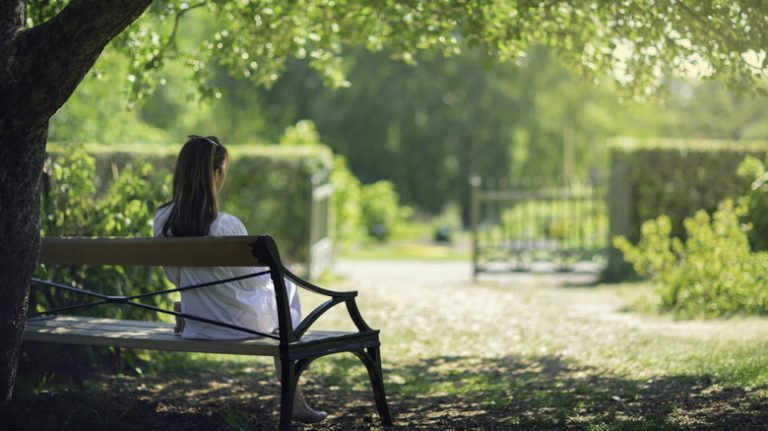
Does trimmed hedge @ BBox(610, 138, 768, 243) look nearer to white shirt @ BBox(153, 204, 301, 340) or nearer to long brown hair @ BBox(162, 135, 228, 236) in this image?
white shirt @ BBox(153, 204, 301, 340)

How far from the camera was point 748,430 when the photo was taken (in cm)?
496

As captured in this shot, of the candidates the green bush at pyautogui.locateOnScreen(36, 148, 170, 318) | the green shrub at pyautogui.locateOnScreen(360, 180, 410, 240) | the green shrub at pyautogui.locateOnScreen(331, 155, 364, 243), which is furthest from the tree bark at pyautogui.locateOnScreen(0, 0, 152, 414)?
the green shrub at pyautogui.locateOnScreen(360, 180, 410, 240)

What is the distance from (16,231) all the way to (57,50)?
845 millimetres

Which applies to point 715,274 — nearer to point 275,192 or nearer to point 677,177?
point 677,177

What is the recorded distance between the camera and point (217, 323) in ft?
16.6

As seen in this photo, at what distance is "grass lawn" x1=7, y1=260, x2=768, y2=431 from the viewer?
547 cm

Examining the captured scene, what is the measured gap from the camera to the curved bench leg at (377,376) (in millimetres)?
5359

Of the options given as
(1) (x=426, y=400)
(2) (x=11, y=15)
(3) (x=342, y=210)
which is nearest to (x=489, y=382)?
(1) (x=426, y=400)

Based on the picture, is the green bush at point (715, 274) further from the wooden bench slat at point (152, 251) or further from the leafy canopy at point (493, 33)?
the wooden bench slat at point (152, 251)

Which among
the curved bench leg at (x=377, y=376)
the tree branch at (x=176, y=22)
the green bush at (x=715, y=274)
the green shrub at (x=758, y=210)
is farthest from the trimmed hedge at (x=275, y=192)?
the curved bench leg at (x=377, y=376)

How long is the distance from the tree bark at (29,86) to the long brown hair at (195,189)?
662 mm

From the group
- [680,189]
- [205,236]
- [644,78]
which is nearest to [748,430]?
[205,236]

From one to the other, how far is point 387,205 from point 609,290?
14925 millimetres

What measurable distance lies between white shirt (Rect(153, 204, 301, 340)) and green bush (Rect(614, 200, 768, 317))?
193 inches
